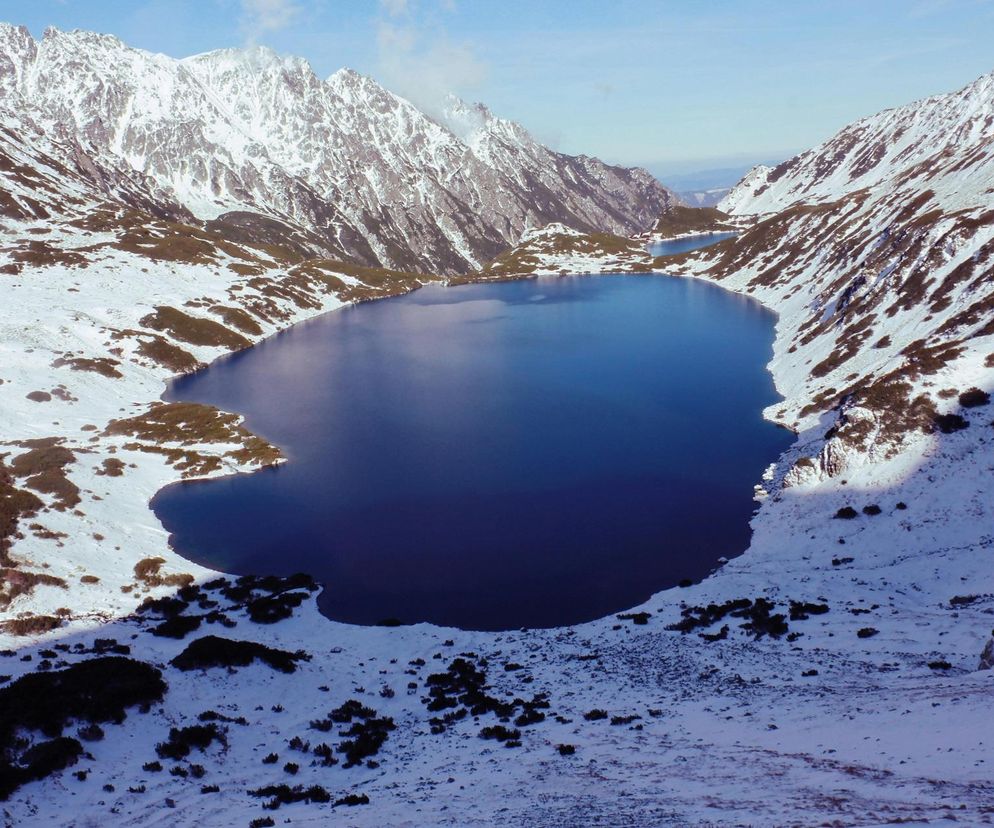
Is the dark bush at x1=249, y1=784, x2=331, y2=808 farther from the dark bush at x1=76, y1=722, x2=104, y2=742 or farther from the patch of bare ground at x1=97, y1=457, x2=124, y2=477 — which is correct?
the patch of bare ground at x1=97, y1=457, x2=124, y2=477

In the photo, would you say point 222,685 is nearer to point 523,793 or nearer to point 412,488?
point 523,793

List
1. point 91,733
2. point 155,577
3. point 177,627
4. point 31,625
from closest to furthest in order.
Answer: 1. point 91,733
2. point 31,625
3. point 177,627
4. point 155,577

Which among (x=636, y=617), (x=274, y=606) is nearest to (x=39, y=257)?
(x=274, y=606)

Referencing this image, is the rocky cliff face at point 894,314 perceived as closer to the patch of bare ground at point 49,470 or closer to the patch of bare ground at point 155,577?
the patch of bare ground at point 155,577

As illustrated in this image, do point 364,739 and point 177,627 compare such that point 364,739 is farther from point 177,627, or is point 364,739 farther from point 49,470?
point 49,470

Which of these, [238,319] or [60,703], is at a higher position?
[238,319]

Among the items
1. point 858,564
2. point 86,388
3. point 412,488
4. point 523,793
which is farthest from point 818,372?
point 86,388

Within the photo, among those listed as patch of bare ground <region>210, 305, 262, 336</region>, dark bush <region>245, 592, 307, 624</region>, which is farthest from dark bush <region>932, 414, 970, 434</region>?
patch of bare ground <region>210, 305, 262, 336</region>
